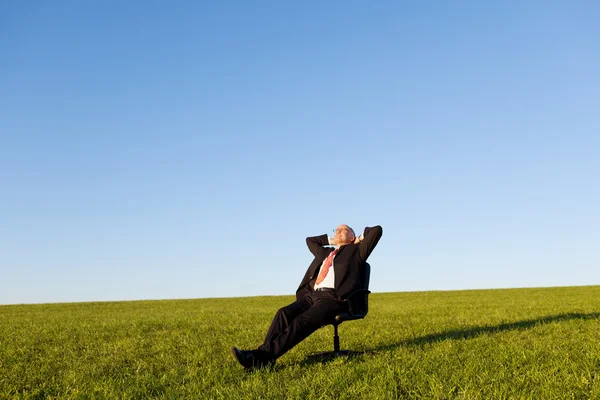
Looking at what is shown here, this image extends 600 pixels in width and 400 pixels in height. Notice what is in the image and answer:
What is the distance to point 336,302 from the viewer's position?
8406 millimetres

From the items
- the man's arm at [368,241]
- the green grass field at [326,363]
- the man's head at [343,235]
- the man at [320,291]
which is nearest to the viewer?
the green grass field at [326,363]

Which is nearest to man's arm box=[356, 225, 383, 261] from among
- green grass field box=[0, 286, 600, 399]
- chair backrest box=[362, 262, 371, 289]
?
chair backrest box=[362, 262, 371, 289]

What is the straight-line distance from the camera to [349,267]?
8.65 metres

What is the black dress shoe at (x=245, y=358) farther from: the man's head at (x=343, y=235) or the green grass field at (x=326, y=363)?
the man's head at (x=343, y=235)

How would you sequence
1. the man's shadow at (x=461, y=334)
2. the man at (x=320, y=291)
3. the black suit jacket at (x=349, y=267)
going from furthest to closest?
1. the man's shadow at (x=461, y=334)
2. the black suit jacket at (x=349, y=267)
3. the man at (x=320, y=291)

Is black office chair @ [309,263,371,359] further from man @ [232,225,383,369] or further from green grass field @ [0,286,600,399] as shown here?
green grass field @ [0,286,600,399]

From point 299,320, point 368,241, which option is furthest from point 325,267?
point 299,320

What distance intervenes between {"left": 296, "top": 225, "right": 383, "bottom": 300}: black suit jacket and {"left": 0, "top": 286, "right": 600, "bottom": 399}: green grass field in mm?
1020

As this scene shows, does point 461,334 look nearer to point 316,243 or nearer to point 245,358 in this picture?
point 316,243

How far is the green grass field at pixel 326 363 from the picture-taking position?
21.1 ft

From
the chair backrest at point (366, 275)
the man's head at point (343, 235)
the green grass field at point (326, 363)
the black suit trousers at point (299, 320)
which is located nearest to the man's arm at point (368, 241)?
the chair backrest at point (366, 275)

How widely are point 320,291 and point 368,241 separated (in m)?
1.03

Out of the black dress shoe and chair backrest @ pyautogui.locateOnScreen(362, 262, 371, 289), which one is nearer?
the black dress shoe

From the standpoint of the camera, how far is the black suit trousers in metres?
7.64
